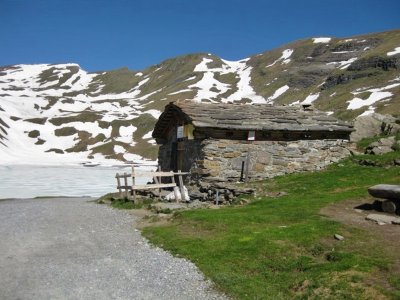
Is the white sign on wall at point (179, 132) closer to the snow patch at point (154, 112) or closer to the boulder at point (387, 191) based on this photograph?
the boulder at point (387, 191)

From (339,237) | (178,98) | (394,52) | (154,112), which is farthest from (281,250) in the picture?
(154,112)

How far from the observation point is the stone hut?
2445 cm

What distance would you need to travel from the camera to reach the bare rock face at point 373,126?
32.1 meters

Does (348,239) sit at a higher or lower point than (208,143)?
lower

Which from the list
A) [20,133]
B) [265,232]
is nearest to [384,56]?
[20,133]

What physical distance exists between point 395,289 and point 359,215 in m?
7.01

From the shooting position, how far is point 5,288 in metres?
9.37

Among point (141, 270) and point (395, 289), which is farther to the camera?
point (141, 270)

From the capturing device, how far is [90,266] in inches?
439

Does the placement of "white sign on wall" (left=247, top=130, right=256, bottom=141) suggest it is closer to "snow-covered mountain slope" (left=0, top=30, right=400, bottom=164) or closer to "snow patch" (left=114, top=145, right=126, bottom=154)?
"snow-covered mountain slope" (left=0, top=30, right=400, bottom=164)

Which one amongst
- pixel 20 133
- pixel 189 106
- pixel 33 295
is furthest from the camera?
pixel 20 133

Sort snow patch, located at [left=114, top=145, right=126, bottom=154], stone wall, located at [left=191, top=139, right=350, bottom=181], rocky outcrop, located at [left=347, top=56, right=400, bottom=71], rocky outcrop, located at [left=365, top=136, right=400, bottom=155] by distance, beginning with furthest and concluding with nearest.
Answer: rocky outcrop, located at [left=347, top=56, right=400, bottom=71], snow patch, located at [left=114, top=145, right=126, bottom=154], rocky outcrop, located at [left=365, top=136, right=400, bottom=155], stone wall, located at [left=191, top=139, right=350, bottom=181]

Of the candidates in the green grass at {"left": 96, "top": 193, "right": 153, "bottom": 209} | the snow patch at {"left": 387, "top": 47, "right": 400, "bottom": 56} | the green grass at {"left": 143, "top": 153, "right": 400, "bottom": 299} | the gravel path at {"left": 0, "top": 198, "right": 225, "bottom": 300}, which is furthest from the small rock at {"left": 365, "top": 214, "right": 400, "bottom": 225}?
the snow patch at {"left": 387, "top": 47, "right": 400, "bottom": 56}

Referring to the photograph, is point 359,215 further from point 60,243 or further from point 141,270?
point 60,243
